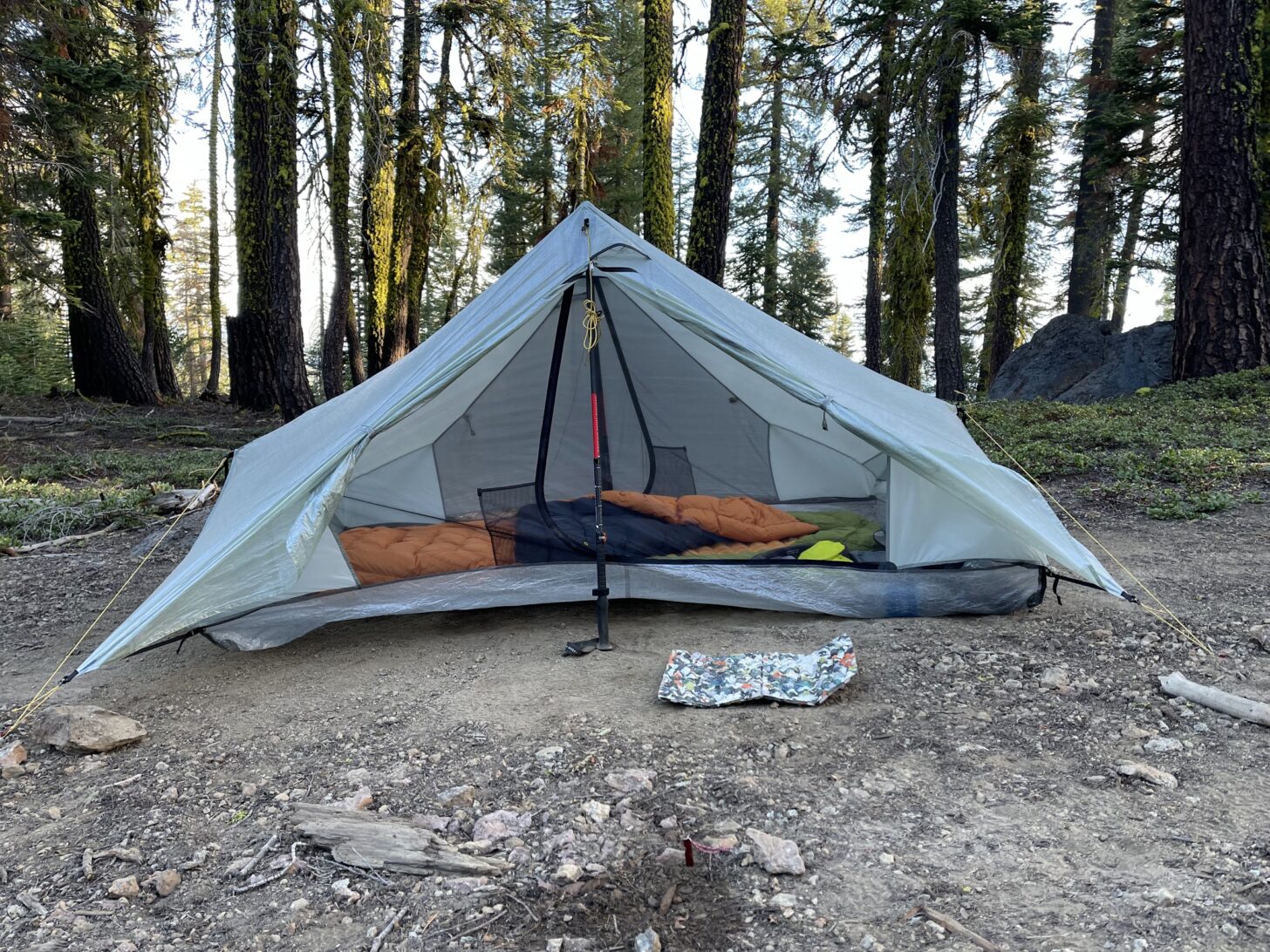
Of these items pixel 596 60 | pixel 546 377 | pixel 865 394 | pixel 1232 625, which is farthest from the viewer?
pixel 596 60

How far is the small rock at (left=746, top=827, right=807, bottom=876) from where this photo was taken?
1.85 meters

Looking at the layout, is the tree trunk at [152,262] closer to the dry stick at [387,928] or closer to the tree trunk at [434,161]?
the tree trunk at [434,161]

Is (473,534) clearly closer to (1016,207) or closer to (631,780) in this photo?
(631,780)

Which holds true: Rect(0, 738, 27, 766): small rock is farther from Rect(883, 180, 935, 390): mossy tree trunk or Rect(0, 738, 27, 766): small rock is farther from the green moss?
Rect(883, 180, 935, 390): mossy tree trunk

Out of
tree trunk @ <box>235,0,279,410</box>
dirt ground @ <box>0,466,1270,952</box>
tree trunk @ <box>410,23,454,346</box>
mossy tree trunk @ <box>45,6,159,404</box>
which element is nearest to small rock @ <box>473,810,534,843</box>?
dirt ground @ <box>0,466,1270,952</box>

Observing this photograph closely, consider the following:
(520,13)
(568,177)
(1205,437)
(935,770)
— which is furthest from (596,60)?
(935,770)

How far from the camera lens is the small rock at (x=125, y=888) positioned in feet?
6.10

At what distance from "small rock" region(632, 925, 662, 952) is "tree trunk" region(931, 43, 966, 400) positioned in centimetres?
921

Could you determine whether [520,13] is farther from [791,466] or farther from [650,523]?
[650,523]

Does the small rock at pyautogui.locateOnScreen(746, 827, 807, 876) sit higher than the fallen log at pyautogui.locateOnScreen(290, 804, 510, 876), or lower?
higher

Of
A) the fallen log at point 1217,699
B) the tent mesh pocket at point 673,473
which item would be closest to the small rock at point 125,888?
the fallen log at point 1217,699

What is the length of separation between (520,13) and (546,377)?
722cm

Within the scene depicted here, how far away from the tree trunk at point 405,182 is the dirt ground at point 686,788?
28.2 feet

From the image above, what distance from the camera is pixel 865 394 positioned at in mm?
3863
